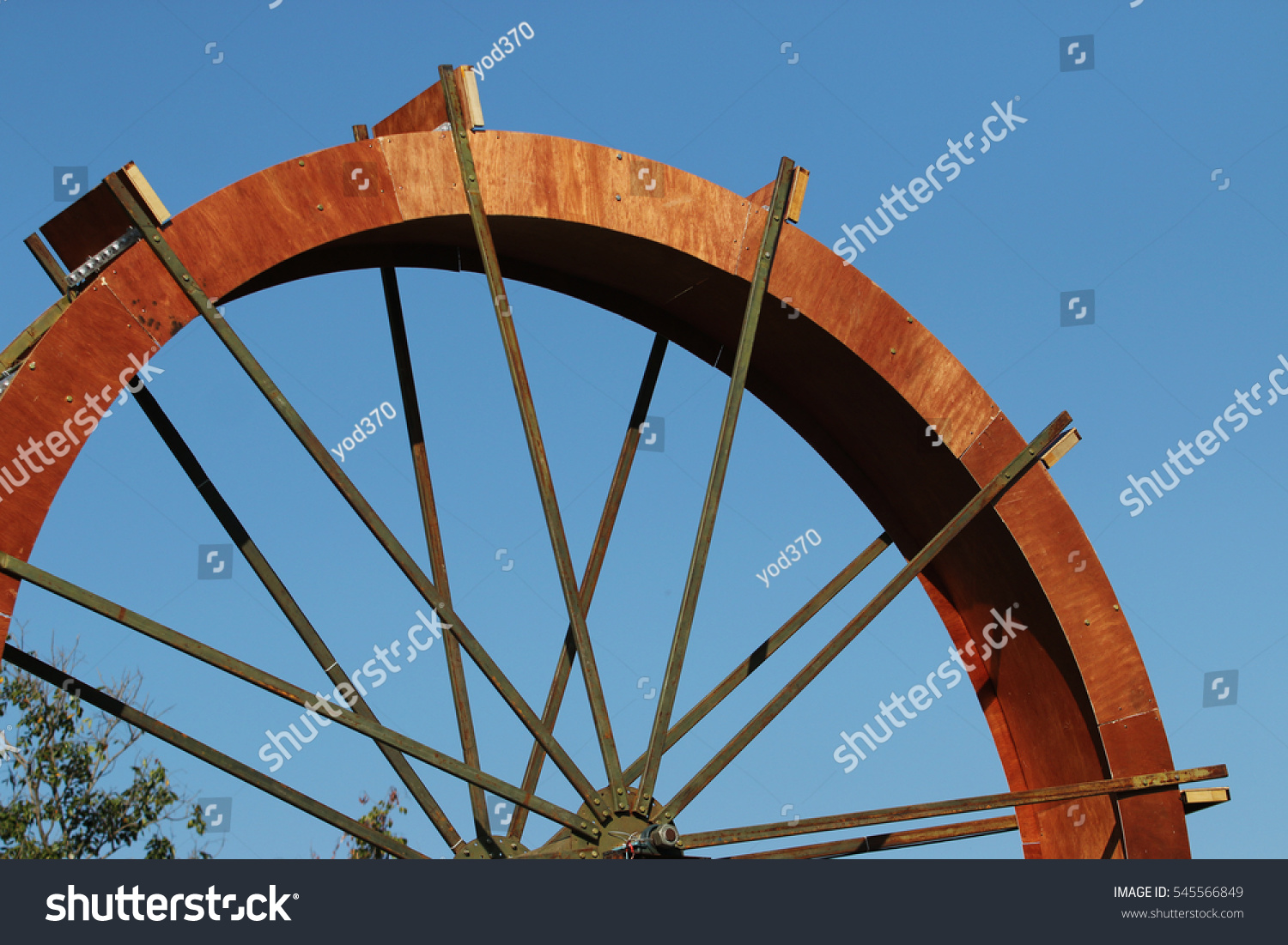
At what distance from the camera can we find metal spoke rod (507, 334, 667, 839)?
32.8 ft

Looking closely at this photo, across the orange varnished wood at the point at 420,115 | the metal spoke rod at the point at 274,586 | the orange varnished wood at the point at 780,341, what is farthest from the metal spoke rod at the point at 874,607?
the orange varnished wood at the point at 420,115

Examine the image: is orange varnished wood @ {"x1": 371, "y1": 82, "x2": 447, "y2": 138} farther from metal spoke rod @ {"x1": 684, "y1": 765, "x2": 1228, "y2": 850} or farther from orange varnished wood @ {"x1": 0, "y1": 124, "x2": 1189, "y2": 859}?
metal spoke rod @ {"x1": 684, "y1": 765, "x2": 1228, "y2": 850}

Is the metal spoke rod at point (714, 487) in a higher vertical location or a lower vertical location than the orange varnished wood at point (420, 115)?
lower

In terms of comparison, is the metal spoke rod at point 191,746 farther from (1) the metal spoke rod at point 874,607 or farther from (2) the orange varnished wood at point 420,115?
(2) the orange varnished wood at point 420,115

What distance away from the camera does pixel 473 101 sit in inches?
352

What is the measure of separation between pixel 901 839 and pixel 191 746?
530 centimetres

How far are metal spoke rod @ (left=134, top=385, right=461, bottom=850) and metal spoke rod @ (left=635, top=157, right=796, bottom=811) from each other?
1457 millimetres

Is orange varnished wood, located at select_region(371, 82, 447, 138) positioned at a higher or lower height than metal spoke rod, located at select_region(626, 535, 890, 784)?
higher

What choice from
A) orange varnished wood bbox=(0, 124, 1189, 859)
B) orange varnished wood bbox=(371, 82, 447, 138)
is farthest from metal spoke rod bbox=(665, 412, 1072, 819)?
orange varnished wood bbox=(371, 82, 447, 138)

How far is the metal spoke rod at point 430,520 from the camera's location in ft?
31.2

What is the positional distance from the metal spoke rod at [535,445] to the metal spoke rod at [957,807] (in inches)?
29.8

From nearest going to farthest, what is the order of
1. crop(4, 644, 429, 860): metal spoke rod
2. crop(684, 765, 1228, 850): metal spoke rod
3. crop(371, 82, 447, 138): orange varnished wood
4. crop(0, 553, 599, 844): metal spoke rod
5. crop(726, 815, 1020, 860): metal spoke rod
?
crop(0, 553, 599, 844): metal spoke rod
crop(4, 644, 429, 860): metal spoke rod
crop(684, 765, 1228, 850): metal spoke rod
crop(371, 82, 447, 138): orange varnished wood
crop(726, 815, 1020, 860): metal spoke rod
